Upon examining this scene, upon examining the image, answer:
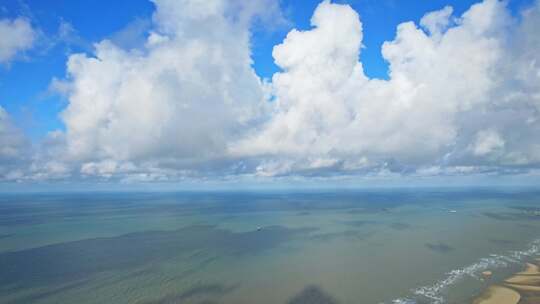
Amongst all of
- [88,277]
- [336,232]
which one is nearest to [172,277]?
[88,277]

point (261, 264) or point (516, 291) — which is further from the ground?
point (261, 264)

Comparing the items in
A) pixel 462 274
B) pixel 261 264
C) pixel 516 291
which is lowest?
pixel 462 274

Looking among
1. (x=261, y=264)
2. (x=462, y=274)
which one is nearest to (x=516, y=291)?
(x=462, y=274)

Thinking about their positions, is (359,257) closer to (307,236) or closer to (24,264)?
(307,236)

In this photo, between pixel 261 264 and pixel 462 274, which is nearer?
pixel 462 274

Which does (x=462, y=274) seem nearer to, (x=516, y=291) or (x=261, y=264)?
(x=516, y=291)

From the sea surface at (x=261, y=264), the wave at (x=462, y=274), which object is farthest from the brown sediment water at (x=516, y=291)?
the wave at (x=462, y=274)
